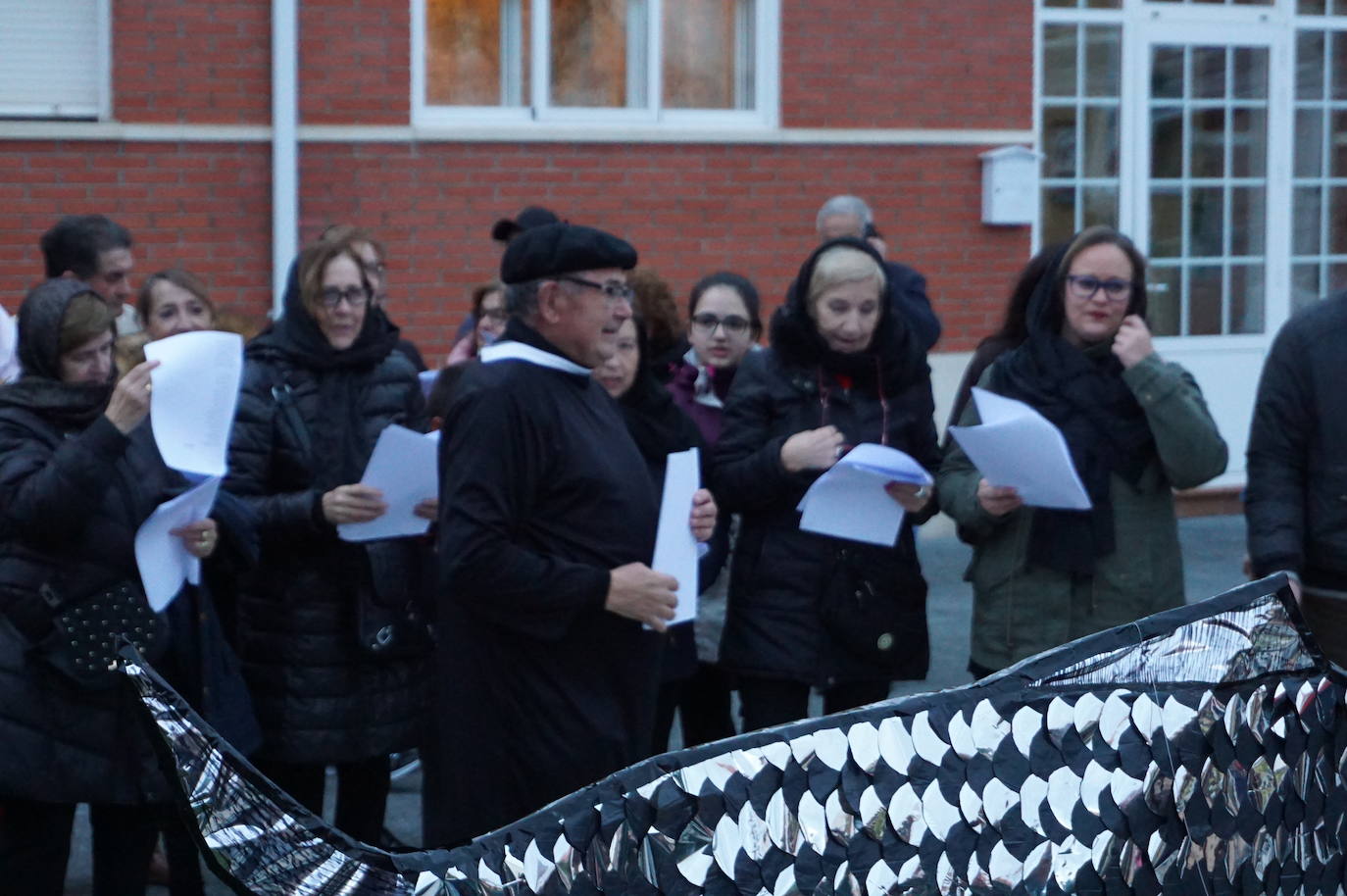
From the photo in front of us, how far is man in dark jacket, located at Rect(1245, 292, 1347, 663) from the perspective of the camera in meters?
4.18

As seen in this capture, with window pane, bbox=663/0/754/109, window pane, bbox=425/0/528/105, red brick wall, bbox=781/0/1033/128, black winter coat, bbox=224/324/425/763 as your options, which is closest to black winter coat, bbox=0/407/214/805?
black winter coat, bbox=224/324/425/763

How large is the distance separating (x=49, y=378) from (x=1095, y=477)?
249cm

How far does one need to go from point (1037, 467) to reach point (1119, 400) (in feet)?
1.21

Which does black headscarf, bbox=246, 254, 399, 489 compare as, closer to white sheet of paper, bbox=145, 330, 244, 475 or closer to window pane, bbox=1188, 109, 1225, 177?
white sheet of paper, bbox=145, 330, 244, 475

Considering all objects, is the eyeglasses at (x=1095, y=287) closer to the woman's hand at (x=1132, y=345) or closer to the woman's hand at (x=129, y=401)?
the woman's hand at (x=1132, y=345)

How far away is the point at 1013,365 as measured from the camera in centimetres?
455

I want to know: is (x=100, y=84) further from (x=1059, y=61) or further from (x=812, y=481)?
(x=812, y=481)

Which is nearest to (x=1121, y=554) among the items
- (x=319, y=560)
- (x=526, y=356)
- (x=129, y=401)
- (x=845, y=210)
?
(x=526, y=356)

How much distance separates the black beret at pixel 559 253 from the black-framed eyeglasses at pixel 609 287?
2cm

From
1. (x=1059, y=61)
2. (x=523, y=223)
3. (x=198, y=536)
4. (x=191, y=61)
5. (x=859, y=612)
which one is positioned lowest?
(x=859, y=612)

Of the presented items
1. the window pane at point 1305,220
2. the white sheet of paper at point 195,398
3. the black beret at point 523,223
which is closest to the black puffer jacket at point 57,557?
the white sheet of paper at point 195,398

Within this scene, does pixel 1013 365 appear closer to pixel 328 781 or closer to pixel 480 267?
pixel 328 781

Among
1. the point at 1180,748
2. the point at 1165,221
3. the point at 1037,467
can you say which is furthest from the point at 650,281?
the point at 1165,221

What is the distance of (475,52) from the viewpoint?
9984 mm
